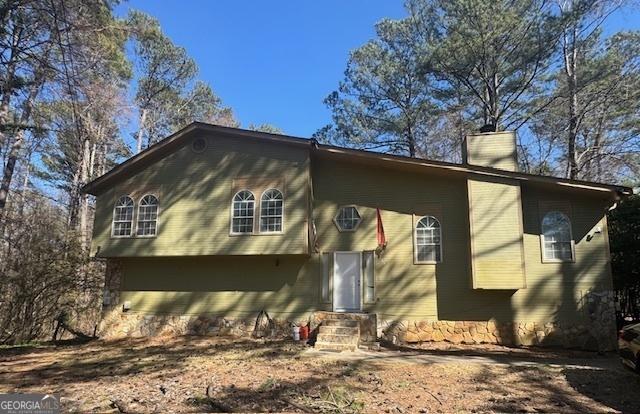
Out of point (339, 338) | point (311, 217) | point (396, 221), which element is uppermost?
point (311, 217)

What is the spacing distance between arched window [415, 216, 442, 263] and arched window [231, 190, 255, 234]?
15.7 ft

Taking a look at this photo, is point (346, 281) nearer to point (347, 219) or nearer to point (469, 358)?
point (347, 219)

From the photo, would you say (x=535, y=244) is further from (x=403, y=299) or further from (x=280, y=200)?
(x=280, y=200)

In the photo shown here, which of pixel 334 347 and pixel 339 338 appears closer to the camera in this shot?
pixel 334 347

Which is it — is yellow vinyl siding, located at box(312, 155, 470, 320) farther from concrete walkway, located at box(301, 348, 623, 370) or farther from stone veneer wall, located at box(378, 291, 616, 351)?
concrete walkway, located at box(301, 348, 623, 370)

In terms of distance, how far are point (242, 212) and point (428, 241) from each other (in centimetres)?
539

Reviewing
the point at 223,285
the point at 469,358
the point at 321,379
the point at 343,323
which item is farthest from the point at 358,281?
the point at 321,379

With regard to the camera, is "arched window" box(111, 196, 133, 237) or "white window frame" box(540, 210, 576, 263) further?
"arched window" box(111, 196, 133, 237)

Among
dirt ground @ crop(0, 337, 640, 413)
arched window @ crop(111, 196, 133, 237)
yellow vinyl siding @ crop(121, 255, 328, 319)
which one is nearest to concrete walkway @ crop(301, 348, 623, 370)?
dirt ground @ crop(0, 337, 640, 413)

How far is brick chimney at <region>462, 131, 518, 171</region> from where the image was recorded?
12.3 meters

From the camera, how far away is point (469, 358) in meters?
9.28

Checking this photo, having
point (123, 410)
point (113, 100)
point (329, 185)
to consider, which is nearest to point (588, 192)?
point (329, 185)

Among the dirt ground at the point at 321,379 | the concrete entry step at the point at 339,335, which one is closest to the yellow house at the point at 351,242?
the concrete entry step at the point at 339,335

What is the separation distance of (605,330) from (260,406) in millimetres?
9452
